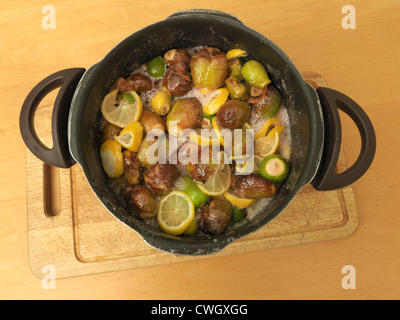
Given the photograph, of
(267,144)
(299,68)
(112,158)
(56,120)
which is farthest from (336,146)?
(56,120)

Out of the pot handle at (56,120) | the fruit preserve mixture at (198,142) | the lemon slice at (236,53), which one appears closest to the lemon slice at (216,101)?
the fruit preserve mixture at (198,142)

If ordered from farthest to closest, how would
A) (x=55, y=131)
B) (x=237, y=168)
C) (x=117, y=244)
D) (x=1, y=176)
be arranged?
1. (x=1, y=176)
2. (x=117, y=244)
3. (x=237, y=168)
4. (x=55, y=131)

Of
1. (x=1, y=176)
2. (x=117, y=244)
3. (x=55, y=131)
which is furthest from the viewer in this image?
(x=1, y=176)

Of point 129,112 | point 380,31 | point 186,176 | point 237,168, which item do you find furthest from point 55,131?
point 380,31

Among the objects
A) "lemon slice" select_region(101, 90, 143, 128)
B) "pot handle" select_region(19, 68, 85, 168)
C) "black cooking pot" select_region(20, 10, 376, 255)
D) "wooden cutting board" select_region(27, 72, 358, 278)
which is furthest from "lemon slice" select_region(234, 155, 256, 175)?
"pot handle" select_region(19, 68, 85, 168)

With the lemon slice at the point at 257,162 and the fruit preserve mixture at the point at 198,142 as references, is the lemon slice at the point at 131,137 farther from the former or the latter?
the lemon slice at the point at 257,162

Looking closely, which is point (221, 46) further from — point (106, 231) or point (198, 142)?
point (106, 231)

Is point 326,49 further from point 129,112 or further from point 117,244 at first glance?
point 117,244
